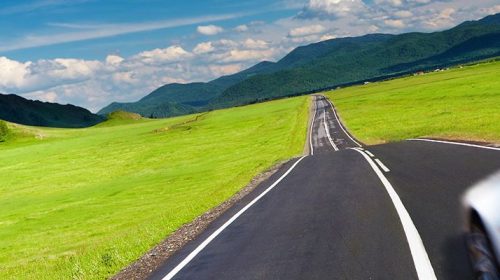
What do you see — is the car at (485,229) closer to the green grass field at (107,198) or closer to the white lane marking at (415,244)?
the white lane marking at (415,244)

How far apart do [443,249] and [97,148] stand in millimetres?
86675

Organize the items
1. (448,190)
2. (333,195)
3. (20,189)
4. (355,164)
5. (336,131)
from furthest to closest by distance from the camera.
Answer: (336,131)
(20,189)
(355,164)
(333,195)
(448,190)

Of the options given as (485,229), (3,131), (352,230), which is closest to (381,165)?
(352,230)

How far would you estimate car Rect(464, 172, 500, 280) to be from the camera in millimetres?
4844

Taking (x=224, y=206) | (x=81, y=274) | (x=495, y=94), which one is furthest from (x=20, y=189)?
(x=495, y=94)

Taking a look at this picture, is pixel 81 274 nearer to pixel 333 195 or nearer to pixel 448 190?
pixel 333 195

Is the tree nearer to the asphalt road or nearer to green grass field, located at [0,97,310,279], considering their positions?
green grass field, located at [0,97,310,279]

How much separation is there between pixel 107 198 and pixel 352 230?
27.7 metres

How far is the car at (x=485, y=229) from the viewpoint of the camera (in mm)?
4844

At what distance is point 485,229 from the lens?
5.06m

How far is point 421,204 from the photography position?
10.8 meters

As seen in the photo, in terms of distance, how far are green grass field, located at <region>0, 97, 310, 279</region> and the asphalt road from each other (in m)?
2.70

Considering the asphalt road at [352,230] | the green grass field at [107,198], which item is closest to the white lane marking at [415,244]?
the asphalt road at [352,230]

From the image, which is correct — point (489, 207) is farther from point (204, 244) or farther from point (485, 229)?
point (204, 244)
